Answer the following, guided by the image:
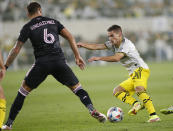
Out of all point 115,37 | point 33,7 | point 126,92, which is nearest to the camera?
point 33,7

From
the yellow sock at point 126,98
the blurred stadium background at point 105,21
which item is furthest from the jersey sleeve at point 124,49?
the blurred stadium background at point 105,21

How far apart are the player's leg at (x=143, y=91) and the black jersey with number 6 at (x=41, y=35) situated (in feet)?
6.70

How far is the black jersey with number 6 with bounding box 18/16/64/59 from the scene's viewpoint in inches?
369

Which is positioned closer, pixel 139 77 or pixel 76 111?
pixel 139 77

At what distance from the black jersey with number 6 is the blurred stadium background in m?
28.8

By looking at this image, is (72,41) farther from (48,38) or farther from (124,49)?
(124,49)

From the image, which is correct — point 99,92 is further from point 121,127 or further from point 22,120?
point 121,127

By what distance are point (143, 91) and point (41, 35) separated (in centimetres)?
250

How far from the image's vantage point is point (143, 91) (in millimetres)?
10406

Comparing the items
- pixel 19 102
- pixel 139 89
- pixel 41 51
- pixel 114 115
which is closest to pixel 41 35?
pixel 41 51

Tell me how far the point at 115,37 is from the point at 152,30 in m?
36.5

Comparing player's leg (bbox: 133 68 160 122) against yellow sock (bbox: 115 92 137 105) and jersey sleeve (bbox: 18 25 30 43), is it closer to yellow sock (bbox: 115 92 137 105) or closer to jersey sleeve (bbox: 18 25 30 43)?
yellow sock (bbox: 115 92 137 105)

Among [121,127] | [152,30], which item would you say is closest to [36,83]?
[121,127]

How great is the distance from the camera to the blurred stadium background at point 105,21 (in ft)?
131
